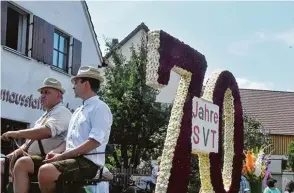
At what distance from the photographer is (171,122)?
495cm

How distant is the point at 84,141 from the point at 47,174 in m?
0.48

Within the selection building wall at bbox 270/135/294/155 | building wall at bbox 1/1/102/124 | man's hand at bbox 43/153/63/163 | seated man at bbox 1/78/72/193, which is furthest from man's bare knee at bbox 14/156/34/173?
building wall at bbox 270/135/294/155

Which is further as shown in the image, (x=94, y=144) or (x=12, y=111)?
(x=12, y=111)

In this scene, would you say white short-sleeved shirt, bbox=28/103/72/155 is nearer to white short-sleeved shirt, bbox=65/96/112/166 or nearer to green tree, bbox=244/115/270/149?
white short-sleeved shirt, bbox=65/96/112/166

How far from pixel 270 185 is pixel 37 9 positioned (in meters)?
6.88

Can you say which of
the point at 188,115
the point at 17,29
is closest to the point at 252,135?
the point at 17,29

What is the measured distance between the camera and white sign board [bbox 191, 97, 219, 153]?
16.9 ft

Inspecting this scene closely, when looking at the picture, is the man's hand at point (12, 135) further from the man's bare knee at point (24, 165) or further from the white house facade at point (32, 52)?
the white house facade at point (32, 52)

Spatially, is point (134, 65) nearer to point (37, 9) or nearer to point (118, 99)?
point (118, 99)

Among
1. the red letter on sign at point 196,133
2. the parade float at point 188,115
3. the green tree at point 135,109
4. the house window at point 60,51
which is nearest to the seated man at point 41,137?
the parade float at point 188,115

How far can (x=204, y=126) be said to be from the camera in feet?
17.7

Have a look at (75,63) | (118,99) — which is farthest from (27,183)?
(118,99)

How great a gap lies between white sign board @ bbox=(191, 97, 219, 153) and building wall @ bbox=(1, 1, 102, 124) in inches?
248

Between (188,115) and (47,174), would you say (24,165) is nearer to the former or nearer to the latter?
(47,174)
